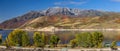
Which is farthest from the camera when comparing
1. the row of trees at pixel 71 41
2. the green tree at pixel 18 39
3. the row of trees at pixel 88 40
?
the green tree at pixel 18 39

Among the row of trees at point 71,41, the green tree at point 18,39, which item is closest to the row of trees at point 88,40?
the row of trees at point 71,41

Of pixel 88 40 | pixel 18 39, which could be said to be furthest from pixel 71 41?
pixel 18 39

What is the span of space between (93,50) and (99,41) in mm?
25789

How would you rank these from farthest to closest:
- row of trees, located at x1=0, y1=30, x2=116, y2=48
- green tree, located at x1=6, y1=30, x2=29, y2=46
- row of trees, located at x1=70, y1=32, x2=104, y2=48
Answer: green tree, located at x1=6, y1=30, x2=29, y2=46 → row of trees, located at x1=0, y1=30, x2=116, y2=48 → row of trees, located at x1=70, y1=32, x2=104, y2=48

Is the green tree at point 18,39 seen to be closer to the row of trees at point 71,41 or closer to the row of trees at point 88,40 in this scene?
the row of trees at point 71,41

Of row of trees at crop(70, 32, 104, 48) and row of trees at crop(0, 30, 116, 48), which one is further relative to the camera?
row of trees at crop(0, 30, 116, 48)

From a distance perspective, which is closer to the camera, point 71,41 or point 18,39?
point 71,41

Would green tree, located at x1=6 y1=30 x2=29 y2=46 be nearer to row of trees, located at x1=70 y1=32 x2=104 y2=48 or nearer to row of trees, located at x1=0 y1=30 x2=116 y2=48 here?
row of trees, located at x1=0 y1=30 x2=116 y2=48

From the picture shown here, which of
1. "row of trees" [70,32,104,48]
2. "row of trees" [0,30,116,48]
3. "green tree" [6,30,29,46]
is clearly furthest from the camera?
"green tree" [6,30,29,46]

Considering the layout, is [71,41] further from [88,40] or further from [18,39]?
[18,39]

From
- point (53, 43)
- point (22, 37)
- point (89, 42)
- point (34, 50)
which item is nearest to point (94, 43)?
point (89, 42)

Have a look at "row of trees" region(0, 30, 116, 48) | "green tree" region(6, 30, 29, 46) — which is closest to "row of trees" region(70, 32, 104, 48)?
"row of trees" region(0, 30, 116, 48)

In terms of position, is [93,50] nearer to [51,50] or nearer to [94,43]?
[51,50]

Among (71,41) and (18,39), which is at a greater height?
(18,39)
